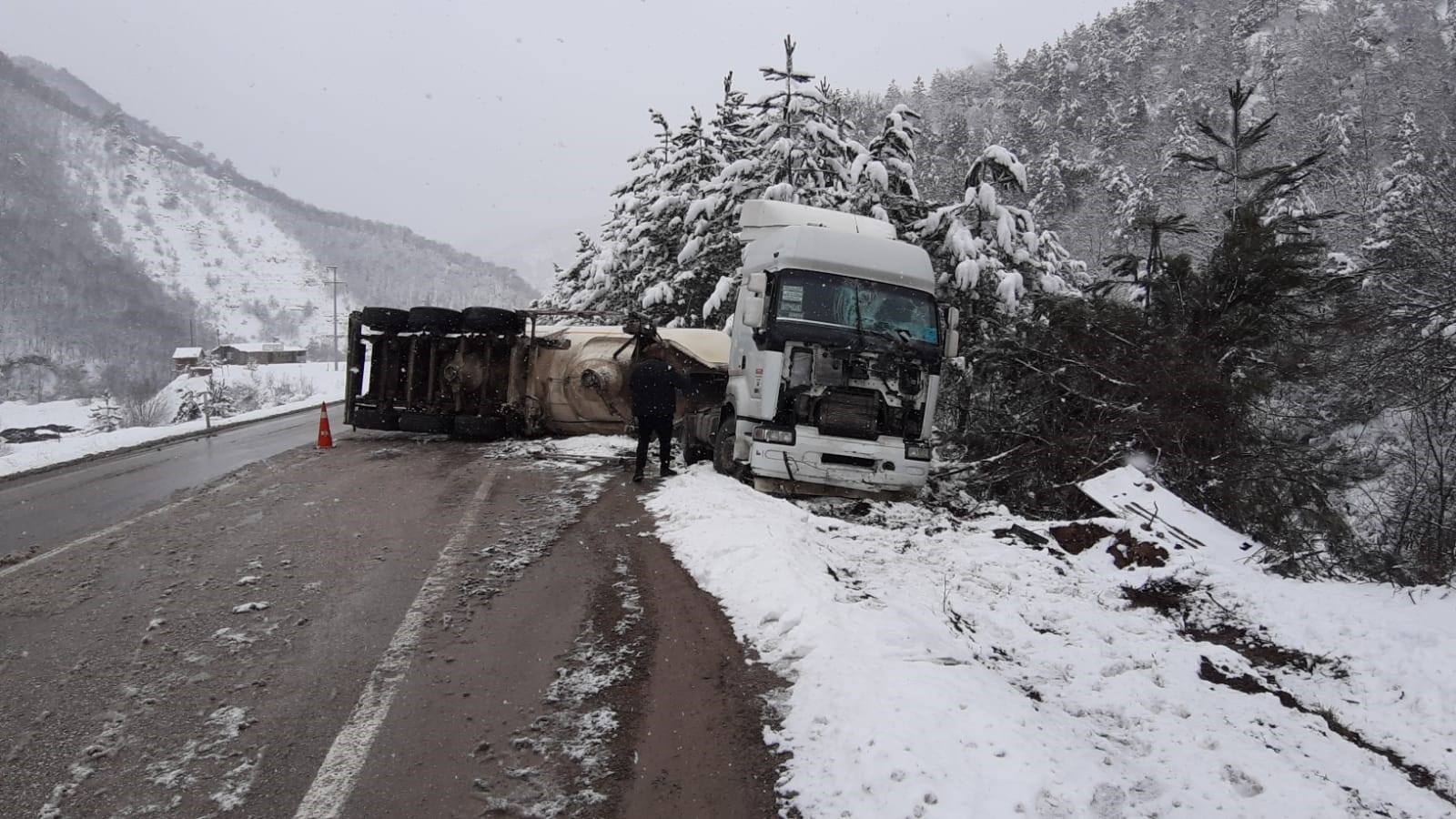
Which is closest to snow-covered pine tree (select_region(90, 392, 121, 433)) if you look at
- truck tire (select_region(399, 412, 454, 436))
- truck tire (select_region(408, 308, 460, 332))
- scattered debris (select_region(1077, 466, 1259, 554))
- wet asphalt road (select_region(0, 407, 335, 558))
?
wet asphalt road (select_region(0, 407, 335, 558))

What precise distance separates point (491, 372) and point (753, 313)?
6.66 meters

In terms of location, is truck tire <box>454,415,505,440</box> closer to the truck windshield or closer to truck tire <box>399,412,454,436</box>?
truck tire <box>399,412,454,436</box>

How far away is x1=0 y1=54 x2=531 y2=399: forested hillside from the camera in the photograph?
4503 inches

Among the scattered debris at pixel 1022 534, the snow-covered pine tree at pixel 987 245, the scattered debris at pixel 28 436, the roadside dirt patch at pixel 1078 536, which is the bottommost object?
the scattered debris at pixel 28 436

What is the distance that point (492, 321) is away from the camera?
44.9ft

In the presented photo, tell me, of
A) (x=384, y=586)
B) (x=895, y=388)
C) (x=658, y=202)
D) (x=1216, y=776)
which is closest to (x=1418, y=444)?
(x=895, y=388)

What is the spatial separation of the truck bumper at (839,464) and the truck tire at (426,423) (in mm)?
7240

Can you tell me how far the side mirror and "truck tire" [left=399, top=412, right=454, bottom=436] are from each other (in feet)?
23.0

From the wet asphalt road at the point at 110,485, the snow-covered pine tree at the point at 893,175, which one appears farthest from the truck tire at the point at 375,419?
the snow-covered pine tree at the point at 893,175

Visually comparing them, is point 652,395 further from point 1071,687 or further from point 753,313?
point 1071,687

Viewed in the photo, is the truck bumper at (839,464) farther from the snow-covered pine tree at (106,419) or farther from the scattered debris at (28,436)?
the scattered debris at (28,436)

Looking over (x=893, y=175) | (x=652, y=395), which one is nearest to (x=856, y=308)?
(x=652, y=395)

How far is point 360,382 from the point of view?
14578mm

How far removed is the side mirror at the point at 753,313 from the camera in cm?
930
